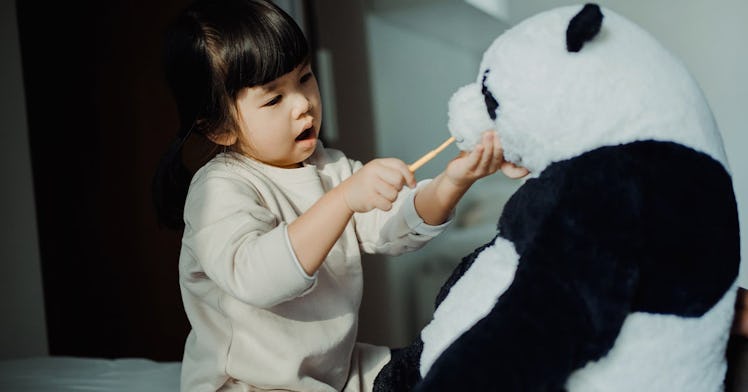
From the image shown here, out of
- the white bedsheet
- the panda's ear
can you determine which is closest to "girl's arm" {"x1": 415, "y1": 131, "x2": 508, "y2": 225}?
the panda's ear

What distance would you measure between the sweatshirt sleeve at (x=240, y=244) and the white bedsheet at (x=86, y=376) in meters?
0.38

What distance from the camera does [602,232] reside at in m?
0.52

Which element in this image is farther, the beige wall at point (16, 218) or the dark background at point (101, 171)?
the dark background at point (101, 171)

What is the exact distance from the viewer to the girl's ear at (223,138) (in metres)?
0.99

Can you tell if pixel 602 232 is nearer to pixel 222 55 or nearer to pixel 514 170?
pixel 514 170

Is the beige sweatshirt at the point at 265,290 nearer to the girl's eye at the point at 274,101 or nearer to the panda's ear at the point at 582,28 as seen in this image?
the girl's eye at the point at 274,101

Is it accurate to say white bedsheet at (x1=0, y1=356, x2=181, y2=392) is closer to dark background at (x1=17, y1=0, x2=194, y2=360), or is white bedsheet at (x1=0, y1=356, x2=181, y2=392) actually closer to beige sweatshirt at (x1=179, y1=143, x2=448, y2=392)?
beige sweatshirt at (x1=179, y1=143, x2=448, y2=392)

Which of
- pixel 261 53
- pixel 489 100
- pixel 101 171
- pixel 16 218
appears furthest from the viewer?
pixel 101 171

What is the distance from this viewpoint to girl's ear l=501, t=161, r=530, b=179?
655 mm

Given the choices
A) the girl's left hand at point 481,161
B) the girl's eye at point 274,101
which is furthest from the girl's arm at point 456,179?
the girl's eye at point 274,101

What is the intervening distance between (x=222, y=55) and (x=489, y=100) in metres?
0.44

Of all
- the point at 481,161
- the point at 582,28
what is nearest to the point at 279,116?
the point at 481,161

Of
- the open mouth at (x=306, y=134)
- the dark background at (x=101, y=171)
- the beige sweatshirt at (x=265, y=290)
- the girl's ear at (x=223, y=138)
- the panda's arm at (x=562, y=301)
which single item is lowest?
the dark background at (x=101, y=171)

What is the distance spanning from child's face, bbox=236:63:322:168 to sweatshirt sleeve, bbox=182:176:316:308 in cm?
7
